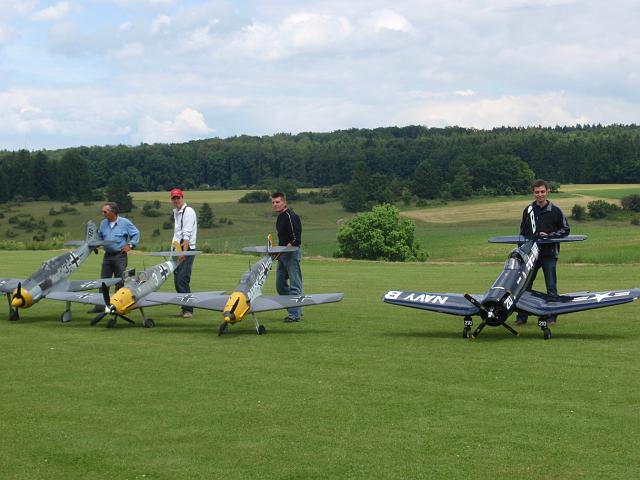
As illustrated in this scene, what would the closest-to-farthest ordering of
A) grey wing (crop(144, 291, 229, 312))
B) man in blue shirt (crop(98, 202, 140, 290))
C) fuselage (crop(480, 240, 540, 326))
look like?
fuselage (crop(480, 240, 540, 326)), grey wing (crop(144, 291, 229, 312)), man in blue shirt (crop(98, 202, 140, 290))

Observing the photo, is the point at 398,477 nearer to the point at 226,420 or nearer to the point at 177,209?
the point at 226,420

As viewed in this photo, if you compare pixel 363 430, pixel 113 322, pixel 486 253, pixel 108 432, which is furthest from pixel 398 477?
pixel 486 253

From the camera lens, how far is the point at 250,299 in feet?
42.2

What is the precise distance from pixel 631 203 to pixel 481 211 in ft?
46.3

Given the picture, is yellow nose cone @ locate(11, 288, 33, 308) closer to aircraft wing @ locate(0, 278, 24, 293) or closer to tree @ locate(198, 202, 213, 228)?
aircraft wing @ locate(0, 278, 24, 293)

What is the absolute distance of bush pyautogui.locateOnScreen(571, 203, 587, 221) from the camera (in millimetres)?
73000

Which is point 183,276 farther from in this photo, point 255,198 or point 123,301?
point 255,198

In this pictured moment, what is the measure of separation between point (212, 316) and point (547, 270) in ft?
19.1

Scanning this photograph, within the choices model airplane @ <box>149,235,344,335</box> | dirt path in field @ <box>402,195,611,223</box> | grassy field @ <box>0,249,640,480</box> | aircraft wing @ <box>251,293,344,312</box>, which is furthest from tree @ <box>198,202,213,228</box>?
aircraft wing @ <box>251,293,344,312</box>

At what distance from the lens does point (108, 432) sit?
7.36m

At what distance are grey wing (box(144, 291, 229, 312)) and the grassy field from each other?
43cm

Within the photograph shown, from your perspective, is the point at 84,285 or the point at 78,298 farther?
the point at 84,285

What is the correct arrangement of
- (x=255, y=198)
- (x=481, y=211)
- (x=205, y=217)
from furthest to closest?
(x=255, y=198)
(x=481, y=211)
(x=205, y=217)

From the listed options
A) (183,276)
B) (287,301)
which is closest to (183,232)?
(183,276)
